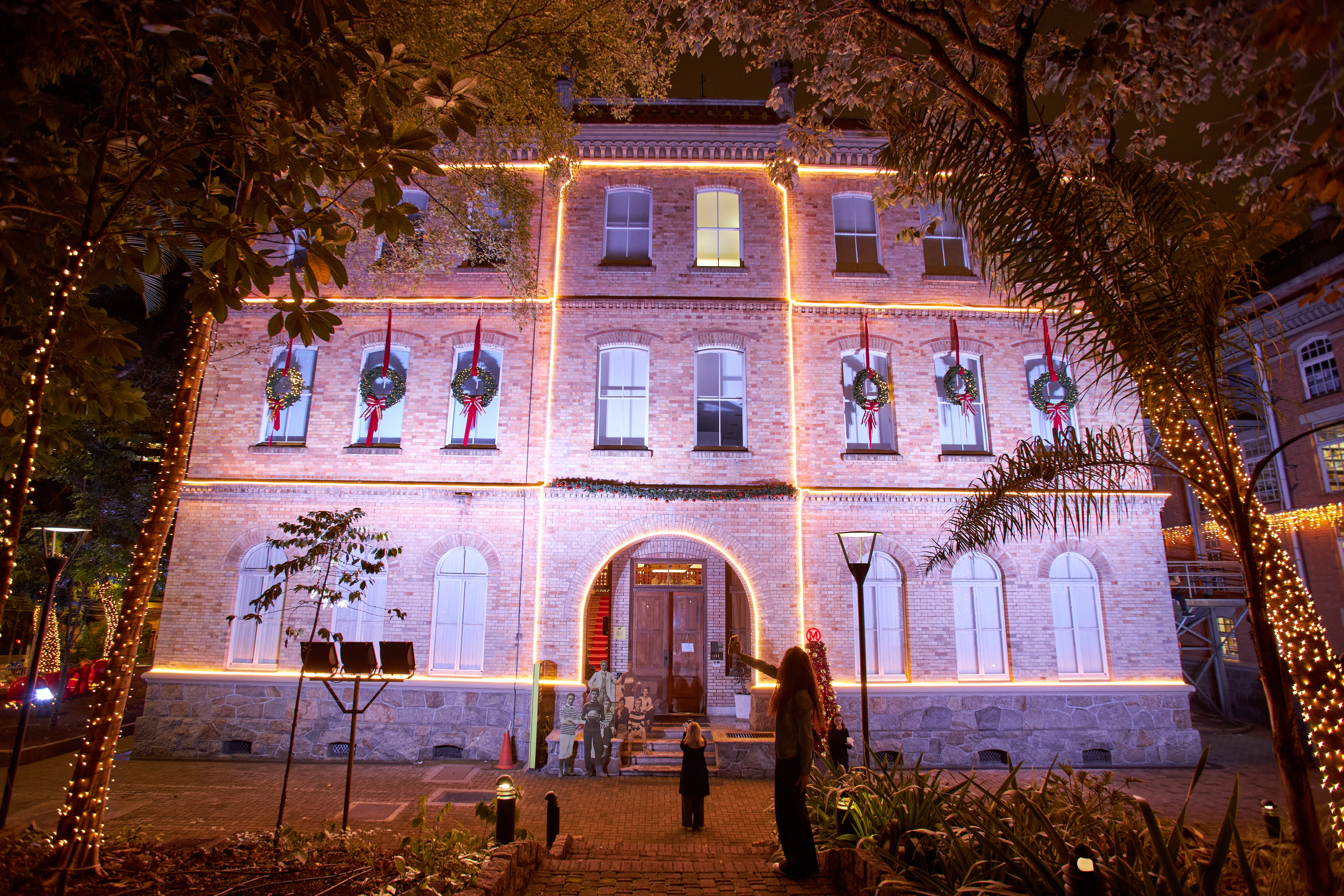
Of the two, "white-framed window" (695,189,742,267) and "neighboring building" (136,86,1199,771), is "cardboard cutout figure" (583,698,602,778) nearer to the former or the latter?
"neighboring building" (136,86,1199,771)

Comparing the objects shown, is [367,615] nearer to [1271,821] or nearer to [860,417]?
[860,417]

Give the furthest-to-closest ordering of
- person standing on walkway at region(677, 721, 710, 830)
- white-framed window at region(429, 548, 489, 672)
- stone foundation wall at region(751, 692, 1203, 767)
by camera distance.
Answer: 1. white-framed window at region(429, 548, 489, 672)
2. stone foundation wall at region(751, 692, 1203, 767)
3. person standing on walkway at region(677, 721, 710, 830)

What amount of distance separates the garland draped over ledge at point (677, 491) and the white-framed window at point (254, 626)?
18.8ft

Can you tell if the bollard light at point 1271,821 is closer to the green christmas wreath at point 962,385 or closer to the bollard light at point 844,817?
the bollard light at point 844,817

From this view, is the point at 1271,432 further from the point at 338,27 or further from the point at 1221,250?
the point at 338,27

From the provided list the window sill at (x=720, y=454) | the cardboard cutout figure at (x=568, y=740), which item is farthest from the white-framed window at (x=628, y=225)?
the cardboard cutout figure at (x=568, y=740)

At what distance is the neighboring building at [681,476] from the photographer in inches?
472

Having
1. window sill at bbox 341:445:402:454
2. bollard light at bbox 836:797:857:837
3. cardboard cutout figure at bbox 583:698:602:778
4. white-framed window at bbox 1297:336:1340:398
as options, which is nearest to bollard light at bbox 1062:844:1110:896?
bollard light at bbox 836:797:857:837

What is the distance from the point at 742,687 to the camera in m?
14.7

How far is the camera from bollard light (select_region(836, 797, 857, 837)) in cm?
612

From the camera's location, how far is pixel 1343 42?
9.87 feet

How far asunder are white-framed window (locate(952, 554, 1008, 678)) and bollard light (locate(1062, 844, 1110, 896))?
956 cm

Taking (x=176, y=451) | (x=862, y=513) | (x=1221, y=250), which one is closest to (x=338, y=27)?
(x=176, y=451)

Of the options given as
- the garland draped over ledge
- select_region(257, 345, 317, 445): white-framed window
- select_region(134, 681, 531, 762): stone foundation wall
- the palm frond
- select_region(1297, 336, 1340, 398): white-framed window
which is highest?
select_region(1297, 336, 1340, 398): white-framed window
